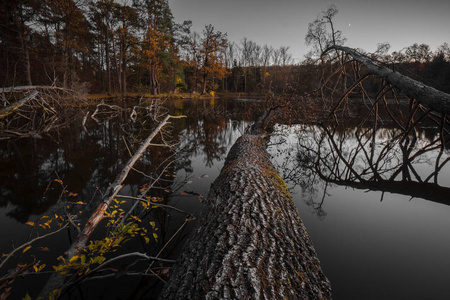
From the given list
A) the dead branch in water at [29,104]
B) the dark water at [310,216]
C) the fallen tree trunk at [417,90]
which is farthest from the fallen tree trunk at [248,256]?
the dead branch in water at [29,104]

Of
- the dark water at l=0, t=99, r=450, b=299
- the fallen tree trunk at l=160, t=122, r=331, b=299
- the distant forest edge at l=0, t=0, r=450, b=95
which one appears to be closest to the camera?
the fallen tree trunk at l=160, t=122, r=331, b=299

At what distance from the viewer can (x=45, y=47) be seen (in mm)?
14023

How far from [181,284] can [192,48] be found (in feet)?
123

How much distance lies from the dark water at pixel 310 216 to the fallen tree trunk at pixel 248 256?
0.55 meters

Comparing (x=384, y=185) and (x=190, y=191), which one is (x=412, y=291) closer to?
(x=384, y=185)

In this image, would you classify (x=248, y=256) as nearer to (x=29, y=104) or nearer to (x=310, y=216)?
(x=310, y=216)

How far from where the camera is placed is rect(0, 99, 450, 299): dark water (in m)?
1.64

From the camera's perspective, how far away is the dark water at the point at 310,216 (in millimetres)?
1645

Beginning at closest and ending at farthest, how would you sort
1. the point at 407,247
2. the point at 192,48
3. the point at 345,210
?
the point at 407,247, the point at 345,210, the point at 192,48

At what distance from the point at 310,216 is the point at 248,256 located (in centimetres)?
176

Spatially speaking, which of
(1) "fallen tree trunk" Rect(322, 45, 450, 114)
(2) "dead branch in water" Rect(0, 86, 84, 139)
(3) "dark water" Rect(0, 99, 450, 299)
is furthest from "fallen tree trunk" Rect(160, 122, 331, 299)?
(2) "dead branch in water" Rect(0, 86, 84, 139)

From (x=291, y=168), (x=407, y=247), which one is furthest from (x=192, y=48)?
(x=407, y=247)

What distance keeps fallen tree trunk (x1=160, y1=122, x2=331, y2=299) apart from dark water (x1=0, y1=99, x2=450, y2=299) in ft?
1.80

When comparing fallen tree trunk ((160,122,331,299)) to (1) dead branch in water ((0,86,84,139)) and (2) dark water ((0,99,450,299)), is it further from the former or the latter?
(1) dead branch in water ((0,86,84,139))
